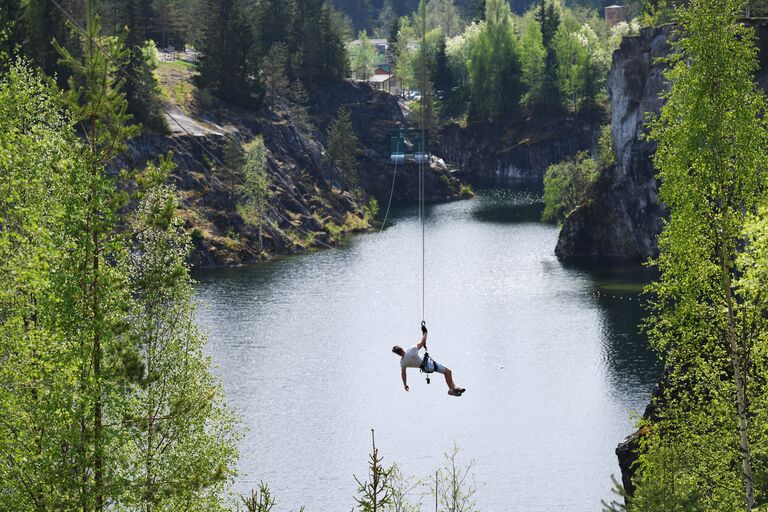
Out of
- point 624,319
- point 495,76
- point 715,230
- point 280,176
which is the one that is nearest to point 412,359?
point 715,230

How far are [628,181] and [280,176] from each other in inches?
1771

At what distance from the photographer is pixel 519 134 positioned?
18362 centimetres

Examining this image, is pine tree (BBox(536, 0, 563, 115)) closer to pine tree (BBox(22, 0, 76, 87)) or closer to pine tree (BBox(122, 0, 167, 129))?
pine tree (BBox(122, 0, 167, 129))

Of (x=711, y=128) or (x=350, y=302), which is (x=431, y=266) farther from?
(x=711, y=128)

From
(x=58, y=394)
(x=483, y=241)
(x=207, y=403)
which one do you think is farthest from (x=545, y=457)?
(x=483, y=241)

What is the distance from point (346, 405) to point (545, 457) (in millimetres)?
14043

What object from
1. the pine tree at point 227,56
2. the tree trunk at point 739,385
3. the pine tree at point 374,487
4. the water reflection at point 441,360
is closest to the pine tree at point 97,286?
the pine tree at point 374,487

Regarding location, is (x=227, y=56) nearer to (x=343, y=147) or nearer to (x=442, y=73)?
(x=343, y=147)

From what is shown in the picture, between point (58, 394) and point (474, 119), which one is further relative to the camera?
point (474, 119)

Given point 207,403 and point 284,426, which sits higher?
point 207,403

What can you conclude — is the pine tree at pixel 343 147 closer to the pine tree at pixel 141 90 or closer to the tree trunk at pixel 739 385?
the pine tree at pixel 141 90

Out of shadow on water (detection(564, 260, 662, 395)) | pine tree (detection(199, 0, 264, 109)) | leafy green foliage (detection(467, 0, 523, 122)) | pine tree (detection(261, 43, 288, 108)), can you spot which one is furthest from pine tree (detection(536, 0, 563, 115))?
shadow on water (detection(564, 260, 662, 395))

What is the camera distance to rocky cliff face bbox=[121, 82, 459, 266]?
382 feet

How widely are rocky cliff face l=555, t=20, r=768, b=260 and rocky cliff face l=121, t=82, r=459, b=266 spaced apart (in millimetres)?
29912
